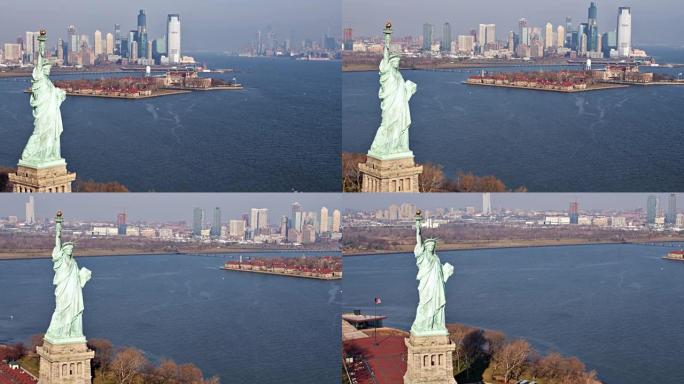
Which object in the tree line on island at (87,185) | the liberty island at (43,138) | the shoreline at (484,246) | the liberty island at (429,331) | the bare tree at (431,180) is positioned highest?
the liberty island at (43,138)

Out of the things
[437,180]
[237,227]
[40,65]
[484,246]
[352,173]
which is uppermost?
[40,65]

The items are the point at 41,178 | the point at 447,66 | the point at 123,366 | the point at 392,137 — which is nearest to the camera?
the point at 392,137

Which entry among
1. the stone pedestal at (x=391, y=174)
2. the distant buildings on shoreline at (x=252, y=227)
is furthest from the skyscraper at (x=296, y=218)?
the stone pedestal at (x=391, y=174)

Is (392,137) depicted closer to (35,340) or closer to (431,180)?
(431,180)

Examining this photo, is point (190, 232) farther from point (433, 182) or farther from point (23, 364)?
point (23, 364)

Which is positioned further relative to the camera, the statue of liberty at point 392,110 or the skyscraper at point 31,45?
the skyscraper at point 31,45

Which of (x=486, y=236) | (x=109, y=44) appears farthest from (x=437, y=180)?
(x=486, y=236)

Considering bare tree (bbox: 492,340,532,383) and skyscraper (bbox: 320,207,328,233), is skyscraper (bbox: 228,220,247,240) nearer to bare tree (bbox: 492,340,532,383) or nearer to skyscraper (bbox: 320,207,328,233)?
skyscraper (bbox: 320,207,328,233)

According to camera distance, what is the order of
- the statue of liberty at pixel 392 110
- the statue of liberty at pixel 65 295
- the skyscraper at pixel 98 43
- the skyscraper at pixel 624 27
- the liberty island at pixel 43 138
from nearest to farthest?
the statue of liberty at pixel 65 295, the statue of liberty at pixel 392 110, the liberty island at pixel 43 138, the skyscraper at pixel 98 43, the skyscraper at pixel 624 27

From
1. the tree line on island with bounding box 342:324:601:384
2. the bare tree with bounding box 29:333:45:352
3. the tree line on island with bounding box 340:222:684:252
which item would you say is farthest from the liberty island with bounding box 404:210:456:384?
the tree line on island with bounding box 340:222:684:252

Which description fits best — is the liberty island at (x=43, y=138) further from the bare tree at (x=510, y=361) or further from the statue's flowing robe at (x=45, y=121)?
the bare tree at (x=510, y=361)
